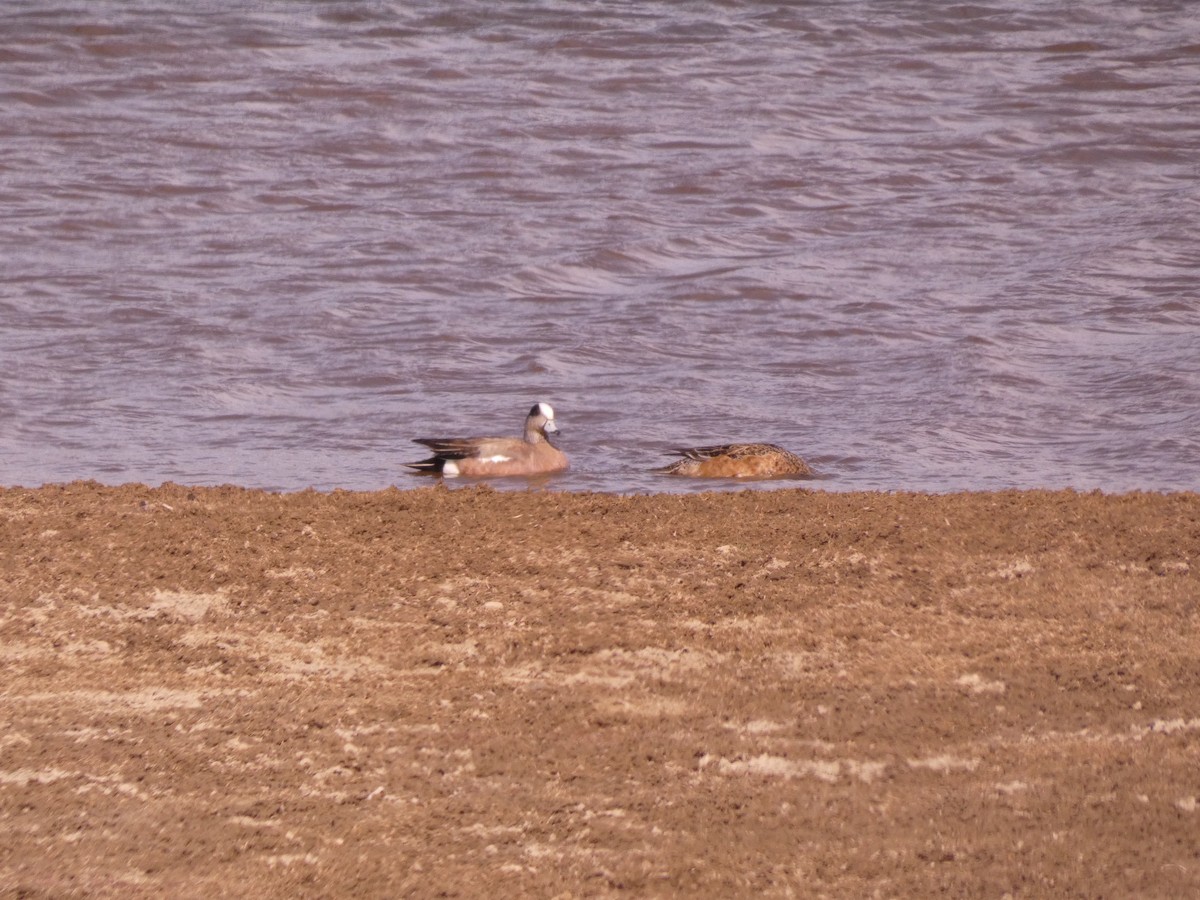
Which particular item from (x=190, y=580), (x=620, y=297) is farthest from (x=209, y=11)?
(x=190, y=580)

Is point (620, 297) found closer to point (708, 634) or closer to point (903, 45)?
point (708, 634)

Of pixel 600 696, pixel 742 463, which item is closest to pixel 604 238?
pixel 742 463

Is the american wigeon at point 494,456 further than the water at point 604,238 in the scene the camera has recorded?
No

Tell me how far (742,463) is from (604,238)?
4.70 m

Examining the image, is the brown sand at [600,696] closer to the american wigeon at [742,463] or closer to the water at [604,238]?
the american wigeon at [742,463]

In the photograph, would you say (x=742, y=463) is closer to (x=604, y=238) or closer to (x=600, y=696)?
(x=600, y=696)

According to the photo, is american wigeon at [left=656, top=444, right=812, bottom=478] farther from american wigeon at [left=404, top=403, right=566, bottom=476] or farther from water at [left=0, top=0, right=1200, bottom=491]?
american wigeon at [left=404, top=403, right=566, bottom=476]

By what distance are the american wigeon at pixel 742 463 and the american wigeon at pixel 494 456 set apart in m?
0.62

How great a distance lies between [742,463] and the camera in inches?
298

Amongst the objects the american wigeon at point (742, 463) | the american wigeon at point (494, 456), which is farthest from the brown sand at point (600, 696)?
the american wigeon at point (494, 456)

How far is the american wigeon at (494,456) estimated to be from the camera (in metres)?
7.82

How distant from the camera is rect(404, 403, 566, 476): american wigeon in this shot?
7816 mm

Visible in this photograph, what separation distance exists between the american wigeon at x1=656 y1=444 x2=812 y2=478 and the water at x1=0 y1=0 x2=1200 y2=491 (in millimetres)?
191

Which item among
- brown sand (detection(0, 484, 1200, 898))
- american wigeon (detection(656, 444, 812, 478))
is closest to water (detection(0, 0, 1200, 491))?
american wigeon (detection(656, 444, 812, 478))
